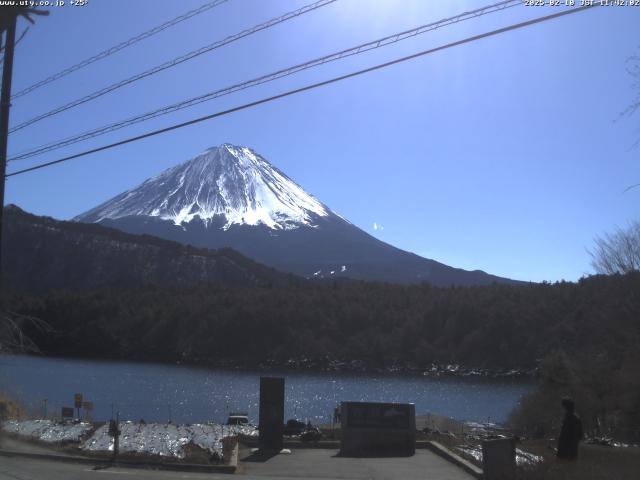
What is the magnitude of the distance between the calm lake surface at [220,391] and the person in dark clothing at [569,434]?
107 feet

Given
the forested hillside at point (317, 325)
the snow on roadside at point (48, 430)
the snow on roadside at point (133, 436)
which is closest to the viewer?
the snow on roadside at point (133, 436)

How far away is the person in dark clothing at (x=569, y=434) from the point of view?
9.86 m

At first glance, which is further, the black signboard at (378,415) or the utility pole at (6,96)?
the black signboard at (378,415)

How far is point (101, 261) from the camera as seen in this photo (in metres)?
173

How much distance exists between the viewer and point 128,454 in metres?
14.9

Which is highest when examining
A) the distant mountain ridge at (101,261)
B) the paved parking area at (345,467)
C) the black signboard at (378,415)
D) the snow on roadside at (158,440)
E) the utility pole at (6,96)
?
the distant mountain ridge at (101,261)

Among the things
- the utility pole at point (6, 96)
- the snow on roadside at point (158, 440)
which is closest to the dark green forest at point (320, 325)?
the snow on roadside at point (158, 440)

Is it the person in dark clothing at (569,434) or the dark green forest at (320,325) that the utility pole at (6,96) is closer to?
the person in dark clothing at (569,434)

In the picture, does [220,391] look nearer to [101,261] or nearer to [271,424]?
[271,424]

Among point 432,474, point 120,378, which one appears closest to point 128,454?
point 432,474

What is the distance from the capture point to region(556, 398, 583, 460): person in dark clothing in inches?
388

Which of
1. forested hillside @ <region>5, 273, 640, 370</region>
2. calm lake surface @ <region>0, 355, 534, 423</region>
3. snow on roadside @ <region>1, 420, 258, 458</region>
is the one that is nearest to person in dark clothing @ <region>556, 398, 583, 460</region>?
snow on roadside @ <region>1, 420, 258, 458</region>

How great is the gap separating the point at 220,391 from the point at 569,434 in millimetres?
61245

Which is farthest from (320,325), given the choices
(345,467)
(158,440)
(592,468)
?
(592,468)
